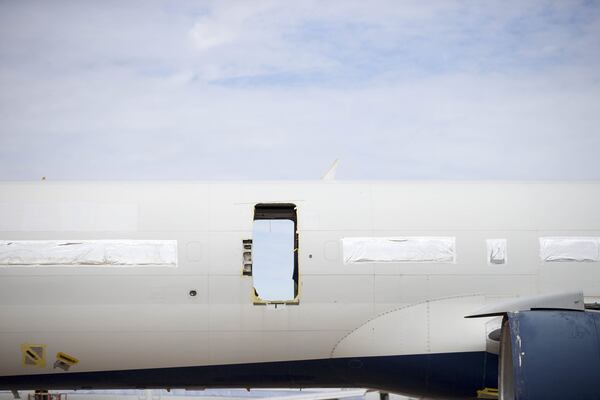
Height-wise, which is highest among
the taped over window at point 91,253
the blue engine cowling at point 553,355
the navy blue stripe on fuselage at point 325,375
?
the taped over window at point 91,253

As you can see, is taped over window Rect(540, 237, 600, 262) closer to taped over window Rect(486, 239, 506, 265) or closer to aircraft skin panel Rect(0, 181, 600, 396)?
aircraft skin panel Rect(0, 181, 600, 396)

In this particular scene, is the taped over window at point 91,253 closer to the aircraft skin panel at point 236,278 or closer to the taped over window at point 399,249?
the aircraft skin panel at point 236,278

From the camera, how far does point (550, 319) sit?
12.4m

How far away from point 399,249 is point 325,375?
8.56 ft

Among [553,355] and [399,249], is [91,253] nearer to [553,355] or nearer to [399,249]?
[399,249]

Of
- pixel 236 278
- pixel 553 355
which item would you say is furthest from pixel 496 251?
pixel 236 278

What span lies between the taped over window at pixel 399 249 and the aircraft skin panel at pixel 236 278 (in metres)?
0.10

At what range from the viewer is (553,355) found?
11977 millimetres

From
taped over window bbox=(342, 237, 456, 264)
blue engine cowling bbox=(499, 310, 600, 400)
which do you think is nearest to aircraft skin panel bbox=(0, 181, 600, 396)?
taped over window bbox=(342, 237, 456, 264)

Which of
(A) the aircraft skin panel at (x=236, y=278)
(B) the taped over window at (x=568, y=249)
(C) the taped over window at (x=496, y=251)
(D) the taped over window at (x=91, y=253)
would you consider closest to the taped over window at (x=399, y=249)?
(A) the aircraft skin panel at (x=236, y=278)

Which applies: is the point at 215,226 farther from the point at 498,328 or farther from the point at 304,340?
the point at 498,328

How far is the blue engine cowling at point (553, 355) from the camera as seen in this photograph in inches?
464

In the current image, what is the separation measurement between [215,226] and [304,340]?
2.54 meters

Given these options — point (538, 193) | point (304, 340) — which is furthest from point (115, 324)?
point (538, 193)
